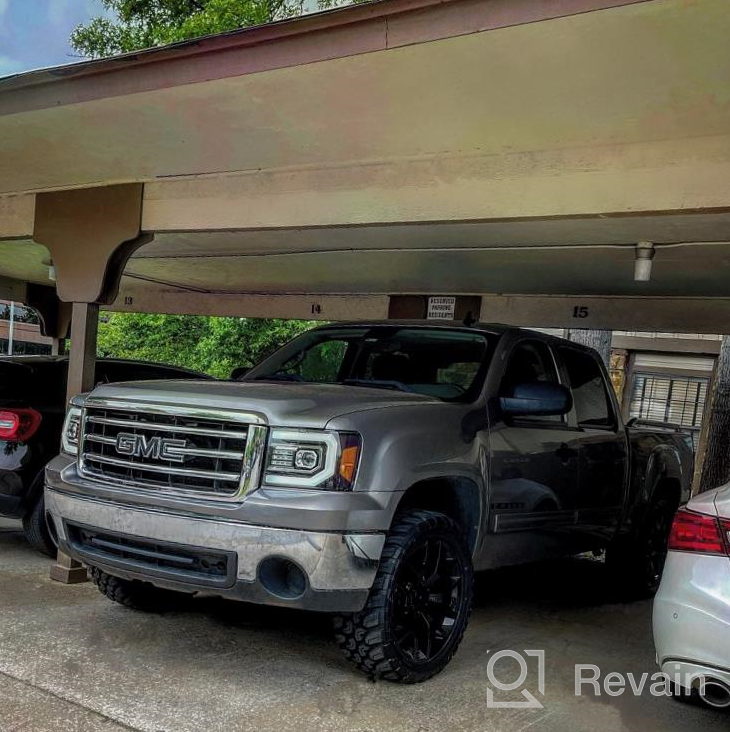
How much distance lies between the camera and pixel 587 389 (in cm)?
625

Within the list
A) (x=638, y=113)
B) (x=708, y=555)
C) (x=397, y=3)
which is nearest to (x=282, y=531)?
(x=708, y=555)

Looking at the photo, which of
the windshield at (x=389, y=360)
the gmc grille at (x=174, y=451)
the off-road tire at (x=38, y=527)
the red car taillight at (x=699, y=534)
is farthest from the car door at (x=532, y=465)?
the off-road tire at (x=38, y=527)

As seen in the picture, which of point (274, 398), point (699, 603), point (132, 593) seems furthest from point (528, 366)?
point (132, 593)

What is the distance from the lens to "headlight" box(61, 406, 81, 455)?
467cm

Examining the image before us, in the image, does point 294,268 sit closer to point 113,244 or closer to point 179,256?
point 179,256

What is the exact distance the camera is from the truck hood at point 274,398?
3.90 meters

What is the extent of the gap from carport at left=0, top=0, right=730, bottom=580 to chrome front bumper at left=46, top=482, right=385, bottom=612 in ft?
7.67

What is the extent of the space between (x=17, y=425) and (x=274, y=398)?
326 cm

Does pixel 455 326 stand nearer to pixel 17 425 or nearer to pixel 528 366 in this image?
pixel 528 366

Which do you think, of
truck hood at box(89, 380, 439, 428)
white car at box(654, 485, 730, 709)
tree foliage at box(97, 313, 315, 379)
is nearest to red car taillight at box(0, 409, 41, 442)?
truck hood at box(89, 380, 439, 428)

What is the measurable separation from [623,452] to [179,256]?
5.75m

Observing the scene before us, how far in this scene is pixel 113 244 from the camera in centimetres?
649

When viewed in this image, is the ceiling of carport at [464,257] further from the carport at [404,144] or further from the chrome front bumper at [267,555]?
the chrome front bumper at [267,555]

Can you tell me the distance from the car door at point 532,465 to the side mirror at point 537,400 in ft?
0.35
